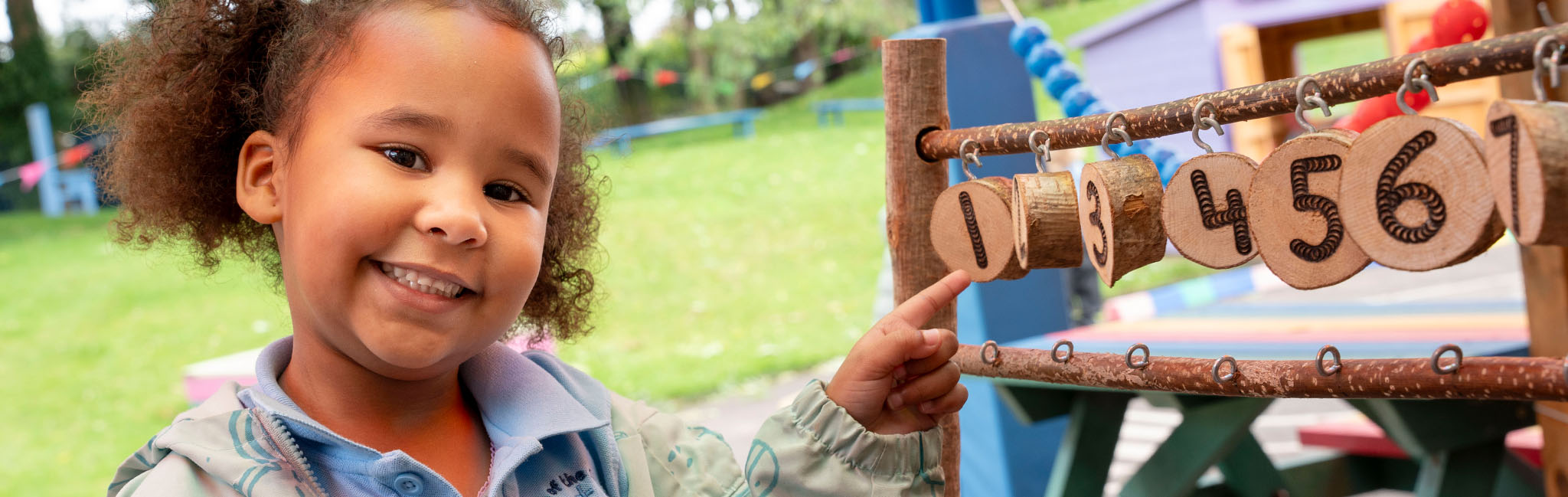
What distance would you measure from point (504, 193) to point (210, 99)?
Answer: 1.22 ft

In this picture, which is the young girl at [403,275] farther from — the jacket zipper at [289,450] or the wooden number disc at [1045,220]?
the wooden number disc at [1045,220]

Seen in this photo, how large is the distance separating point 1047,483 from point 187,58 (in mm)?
2010

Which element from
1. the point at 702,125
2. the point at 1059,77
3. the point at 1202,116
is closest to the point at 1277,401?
the point at 1059,77

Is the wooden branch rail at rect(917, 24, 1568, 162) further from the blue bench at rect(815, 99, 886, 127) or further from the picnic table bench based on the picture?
the blue bench at rect(815, 99, 886, 127)

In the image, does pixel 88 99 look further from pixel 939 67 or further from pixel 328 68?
pixel 939 67

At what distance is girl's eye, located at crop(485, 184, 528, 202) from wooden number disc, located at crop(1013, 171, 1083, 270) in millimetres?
477

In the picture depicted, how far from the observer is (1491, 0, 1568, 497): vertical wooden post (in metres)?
1.66

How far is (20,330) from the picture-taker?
6.30 m

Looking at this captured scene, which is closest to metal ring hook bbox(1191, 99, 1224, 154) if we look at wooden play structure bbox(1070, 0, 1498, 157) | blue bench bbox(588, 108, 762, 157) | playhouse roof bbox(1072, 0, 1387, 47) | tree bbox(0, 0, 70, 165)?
wooden play structure bbox(1070, 0, 1498, 157)

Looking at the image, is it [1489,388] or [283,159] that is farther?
[283,159]

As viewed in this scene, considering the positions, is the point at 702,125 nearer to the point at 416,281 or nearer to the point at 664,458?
the point at 664,458

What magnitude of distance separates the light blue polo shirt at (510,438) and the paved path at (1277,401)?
1353 mm

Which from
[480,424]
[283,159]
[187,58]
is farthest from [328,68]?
[480,424]

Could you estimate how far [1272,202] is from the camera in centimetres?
88
